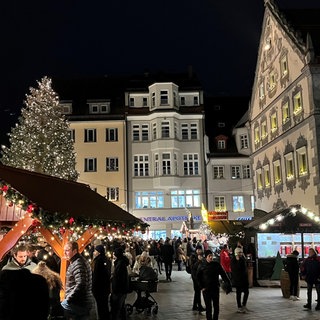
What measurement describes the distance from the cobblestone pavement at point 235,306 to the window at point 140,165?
989 inches

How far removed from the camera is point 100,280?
10141mm

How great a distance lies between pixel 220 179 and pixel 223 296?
28246 mm

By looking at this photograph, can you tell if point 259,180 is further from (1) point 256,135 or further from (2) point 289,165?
(2) point 289,165

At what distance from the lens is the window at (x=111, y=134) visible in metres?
45.1

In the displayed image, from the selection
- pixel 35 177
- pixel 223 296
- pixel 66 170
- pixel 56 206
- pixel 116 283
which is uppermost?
pixel 66 170

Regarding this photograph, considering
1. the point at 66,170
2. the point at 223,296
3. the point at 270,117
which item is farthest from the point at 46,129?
the point at 223,296

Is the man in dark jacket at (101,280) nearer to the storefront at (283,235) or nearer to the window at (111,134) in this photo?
the storefront at (283,235)

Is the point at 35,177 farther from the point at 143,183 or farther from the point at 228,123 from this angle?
the point at 228,123

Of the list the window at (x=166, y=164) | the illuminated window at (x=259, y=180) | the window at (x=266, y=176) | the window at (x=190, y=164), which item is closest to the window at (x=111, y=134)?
the window at (x=166, y=164)

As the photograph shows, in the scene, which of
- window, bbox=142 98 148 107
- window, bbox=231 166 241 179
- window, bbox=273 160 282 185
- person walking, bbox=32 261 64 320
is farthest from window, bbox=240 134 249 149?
person walking, bbox=32 261 64 320

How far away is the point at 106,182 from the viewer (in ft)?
146

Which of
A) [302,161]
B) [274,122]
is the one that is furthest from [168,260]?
[274,122]

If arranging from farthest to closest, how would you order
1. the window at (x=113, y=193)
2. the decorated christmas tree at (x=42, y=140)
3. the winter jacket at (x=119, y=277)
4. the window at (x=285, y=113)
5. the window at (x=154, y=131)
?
the window at (x=154, y=131)
the window at (x=113, y=193)
the decorated christmas tree at (x=42, y=140)
the window at (x=285, y=113)
the winter jacket at (x=119, y=277)

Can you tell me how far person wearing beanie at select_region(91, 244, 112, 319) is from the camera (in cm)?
996
